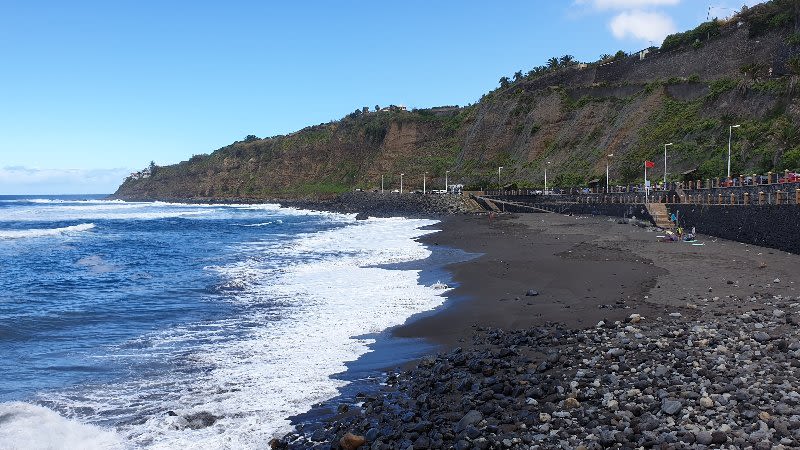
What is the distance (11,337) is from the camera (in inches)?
538

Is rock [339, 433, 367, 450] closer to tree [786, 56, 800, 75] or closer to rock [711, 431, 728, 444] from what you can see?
rock [711, 431, 728, 444]

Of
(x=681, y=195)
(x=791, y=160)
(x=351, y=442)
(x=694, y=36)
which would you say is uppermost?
(x=694, y=36)

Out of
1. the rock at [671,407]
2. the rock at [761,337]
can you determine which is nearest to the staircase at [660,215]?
the rock at [761,337]

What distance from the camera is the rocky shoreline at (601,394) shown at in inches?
237

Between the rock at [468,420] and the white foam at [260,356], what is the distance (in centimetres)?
257

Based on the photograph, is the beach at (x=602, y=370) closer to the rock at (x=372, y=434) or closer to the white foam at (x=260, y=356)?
the rock at (x=372, y=434)

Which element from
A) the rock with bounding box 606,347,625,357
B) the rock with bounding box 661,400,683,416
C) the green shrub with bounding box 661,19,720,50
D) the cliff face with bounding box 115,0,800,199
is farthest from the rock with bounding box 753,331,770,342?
the green shrub with bounding box 661,19,720,50

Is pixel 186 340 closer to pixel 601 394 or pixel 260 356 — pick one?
pixel 260 356

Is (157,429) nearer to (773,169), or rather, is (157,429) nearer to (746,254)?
(746,254)

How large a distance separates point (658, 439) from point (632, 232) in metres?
29.5

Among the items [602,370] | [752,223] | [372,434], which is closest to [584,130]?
[752,223]

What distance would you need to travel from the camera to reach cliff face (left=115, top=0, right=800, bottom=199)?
49469 mm

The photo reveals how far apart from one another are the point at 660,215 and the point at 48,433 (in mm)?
35265

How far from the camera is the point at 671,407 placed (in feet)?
21.0
